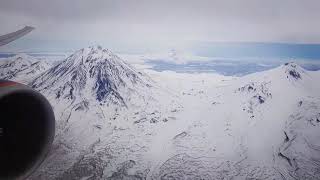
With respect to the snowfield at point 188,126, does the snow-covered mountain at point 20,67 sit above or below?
above

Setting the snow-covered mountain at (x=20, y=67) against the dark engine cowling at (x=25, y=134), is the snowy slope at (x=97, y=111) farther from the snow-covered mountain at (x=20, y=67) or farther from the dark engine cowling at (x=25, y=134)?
the dark engine cowling at (x=25, y=134)

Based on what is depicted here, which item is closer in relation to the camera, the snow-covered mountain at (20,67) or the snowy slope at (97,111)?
the snowy slope at (97,111)

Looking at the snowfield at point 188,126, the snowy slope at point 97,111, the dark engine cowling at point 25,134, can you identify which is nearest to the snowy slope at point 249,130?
the snowfield at point 188,126

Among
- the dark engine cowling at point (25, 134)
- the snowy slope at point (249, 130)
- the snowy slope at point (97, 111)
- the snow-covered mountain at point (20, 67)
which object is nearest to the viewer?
the dark engine cowling at point (25, 134)

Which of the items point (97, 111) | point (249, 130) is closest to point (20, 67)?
point (97, 111)

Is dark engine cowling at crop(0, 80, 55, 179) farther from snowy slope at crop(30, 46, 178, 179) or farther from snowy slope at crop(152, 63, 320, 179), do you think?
snowy slope at crop(152, 63, 320, 179)

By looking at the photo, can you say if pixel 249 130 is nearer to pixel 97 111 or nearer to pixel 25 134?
pixel 97 111

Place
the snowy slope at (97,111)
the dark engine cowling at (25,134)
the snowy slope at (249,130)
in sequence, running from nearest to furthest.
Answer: the dark engine cowling at (25,134) → the snowy slope at (249,130) → the snowy slope at (97,111)
